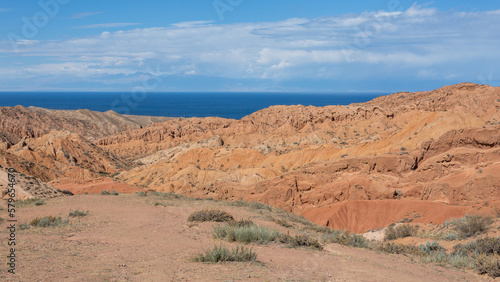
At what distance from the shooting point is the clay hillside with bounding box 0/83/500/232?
23.8 m

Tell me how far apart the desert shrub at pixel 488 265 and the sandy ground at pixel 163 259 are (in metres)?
0.30

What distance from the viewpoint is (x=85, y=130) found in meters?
92.3

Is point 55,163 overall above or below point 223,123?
below

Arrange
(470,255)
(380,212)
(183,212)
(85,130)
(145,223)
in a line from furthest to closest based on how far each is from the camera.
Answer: (85,130)
(380,212)
(183,212)
(145,223)
(470,255)

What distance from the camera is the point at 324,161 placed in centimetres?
2992

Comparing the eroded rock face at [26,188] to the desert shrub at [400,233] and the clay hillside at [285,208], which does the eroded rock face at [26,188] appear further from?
the desert shrub at [400,233]

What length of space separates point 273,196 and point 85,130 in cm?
7562

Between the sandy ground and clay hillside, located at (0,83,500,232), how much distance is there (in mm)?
11142

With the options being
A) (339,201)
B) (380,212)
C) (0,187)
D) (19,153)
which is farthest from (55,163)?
(380,212)

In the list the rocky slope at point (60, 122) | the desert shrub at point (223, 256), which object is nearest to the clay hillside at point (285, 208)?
the desert shrub at point (223, 256)

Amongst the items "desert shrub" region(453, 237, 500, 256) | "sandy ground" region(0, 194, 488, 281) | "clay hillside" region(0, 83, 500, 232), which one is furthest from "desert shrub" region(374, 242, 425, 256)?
"clay hillside" region(0, 83, 500, 232)

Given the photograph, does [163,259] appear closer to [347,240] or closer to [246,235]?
[246,235]

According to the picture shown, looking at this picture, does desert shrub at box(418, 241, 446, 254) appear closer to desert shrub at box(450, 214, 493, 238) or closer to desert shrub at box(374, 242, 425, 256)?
desert shrub at box(374, 242, 425, 256)

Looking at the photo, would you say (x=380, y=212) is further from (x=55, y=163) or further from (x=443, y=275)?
(x=55, y=163)
